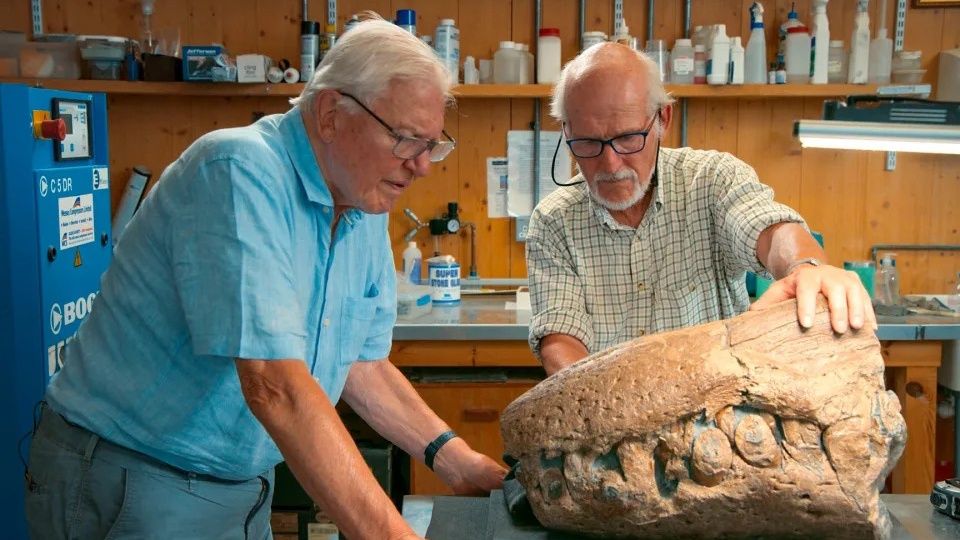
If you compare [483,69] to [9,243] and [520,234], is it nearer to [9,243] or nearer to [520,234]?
[520,234]

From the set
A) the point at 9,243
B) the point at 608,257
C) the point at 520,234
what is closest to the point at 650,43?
the point at 520,234

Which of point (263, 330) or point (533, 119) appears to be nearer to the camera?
point (263, 330)

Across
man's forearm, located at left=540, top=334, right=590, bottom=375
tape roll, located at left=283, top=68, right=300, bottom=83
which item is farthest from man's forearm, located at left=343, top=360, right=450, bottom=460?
tape roll, located at left=283, top=68, right=300, bottom=83

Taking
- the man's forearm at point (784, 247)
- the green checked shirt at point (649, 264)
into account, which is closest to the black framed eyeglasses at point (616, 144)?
the green checked shirt at point (649, 264)

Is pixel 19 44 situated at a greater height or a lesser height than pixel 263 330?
greater

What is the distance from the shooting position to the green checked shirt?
6.25 feet

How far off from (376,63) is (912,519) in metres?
1.08

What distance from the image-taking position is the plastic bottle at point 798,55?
3426mm

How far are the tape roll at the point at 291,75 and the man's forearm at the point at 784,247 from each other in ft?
7.24

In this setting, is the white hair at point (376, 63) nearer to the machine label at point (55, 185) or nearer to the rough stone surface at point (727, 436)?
the rough stone surface at point (727, 436)

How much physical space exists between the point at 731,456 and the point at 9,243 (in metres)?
1.94

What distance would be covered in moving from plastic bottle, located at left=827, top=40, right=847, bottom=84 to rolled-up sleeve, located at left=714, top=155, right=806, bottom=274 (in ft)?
5.84

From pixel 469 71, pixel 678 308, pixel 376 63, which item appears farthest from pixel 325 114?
pixel 469 71

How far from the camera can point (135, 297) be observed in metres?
1.40
